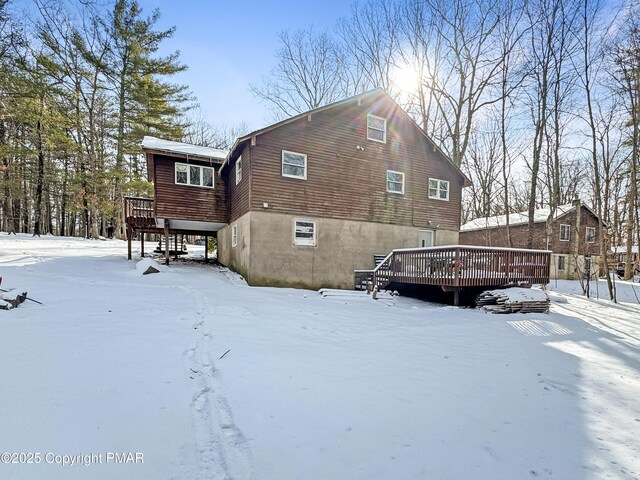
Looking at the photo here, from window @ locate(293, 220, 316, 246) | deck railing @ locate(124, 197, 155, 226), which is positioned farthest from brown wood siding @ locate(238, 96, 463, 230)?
deck railing @ locate(124, 197, 155, 226)

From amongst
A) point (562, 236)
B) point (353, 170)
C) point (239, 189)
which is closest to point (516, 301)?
point (353, 170)

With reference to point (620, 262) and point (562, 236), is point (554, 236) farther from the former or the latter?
point (620, 262)

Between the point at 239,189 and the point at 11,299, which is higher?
the point at 239,189

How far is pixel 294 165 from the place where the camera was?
12594 millimetres

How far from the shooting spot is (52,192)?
29.1 metres

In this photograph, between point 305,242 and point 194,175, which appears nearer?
point 305,242

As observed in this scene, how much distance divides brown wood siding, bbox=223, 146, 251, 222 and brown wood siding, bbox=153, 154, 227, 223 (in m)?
0.42

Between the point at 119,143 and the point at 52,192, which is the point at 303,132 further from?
the point at 52,192

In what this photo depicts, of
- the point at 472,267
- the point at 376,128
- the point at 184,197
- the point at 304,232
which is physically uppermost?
the point at 376,128

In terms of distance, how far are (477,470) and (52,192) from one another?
38.2 metres

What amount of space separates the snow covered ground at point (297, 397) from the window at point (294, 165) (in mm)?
7064

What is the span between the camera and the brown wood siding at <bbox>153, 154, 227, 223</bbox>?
13.4 m

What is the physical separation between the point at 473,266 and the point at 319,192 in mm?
6491

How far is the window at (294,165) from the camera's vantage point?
1243cm
